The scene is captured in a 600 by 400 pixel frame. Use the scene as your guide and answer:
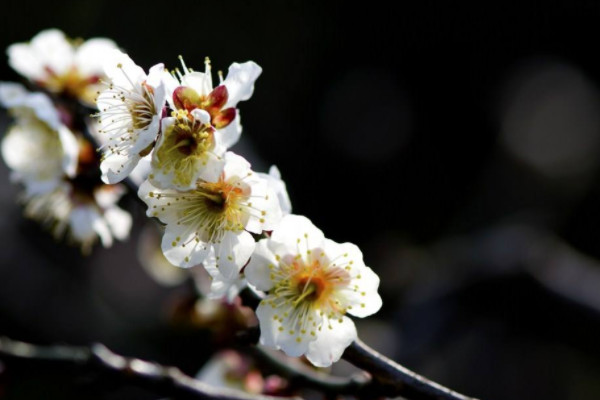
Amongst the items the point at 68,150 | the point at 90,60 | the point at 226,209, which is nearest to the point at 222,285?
the point at 226,209

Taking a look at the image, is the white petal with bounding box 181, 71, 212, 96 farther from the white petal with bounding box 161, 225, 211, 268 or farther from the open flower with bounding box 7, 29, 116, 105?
the open flower with bounding box 7, 29, 116, 105

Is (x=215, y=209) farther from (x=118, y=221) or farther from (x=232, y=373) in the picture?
(x=232, y=373)

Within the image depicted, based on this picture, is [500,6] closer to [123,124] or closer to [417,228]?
[417,228]

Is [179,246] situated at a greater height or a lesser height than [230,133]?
lesser

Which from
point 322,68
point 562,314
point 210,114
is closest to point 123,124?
point 210,114

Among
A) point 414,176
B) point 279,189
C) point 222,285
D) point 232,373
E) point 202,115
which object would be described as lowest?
point 414,176

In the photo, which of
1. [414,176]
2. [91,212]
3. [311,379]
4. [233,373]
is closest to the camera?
[311,379]

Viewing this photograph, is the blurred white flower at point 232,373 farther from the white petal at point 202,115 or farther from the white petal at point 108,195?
the white petal at point 202,115

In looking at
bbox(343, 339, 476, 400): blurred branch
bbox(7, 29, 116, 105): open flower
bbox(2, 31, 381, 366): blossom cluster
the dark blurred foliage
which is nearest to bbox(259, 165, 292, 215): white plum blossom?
bbox(2, 31, 381, 366): blossom cluster
